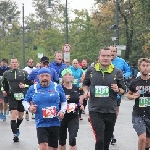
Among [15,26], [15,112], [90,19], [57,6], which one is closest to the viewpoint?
[15,112]

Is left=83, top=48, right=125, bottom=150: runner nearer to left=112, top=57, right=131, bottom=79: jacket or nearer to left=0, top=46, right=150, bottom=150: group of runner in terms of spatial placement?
left=0, top=46, right=150, bottom=150: group of runner

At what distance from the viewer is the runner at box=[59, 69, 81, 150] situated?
942 centimetres

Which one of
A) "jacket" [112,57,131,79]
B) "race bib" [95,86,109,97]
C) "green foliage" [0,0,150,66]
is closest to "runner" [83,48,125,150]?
"race bib" [95,86,109,97]

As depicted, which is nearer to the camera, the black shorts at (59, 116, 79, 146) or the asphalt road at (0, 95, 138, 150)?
the black shorts at (59, 116, 79, 146)

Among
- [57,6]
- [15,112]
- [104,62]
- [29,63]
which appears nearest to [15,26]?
[57,6]

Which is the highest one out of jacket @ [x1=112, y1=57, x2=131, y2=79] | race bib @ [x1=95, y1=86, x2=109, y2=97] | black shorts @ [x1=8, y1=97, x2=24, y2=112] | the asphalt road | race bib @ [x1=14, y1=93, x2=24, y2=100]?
jacket @ [x1=112, y1=57, x2=131, y2=79]

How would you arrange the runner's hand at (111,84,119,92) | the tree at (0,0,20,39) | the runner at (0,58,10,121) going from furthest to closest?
the tree at (0,0,20,39) < the runner at (0,58,10,121) < the runner's hand at (111,84,119,92)

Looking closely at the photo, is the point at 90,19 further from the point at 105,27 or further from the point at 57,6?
the point at 57,6

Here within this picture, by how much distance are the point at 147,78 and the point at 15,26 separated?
207 feet

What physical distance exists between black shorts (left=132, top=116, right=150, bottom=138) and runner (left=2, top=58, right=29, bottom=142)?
448 cm

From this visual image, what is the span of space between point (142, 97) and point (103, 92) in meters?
0.74

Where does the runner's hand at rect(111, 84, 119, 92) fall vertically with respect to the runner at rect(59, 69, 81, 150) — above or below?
above

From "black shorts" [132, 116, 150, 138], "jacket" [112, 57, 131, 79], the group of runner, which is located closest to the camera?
the group of runner

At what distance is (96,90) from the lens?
868 centimetres
